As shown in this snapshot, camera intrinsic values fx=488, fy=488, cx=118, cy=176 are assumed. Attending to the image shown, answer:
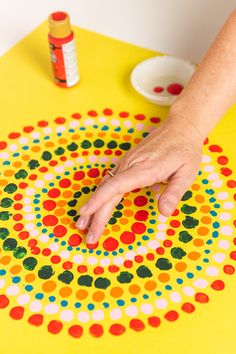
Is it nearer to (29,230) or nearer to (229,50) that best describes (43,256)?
(29,230)

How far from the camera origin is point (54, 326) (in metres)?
0.86

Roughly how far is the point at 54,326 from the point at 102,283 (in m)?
0.12

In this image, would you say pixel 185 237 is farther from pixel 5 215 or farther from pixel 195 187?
pixel 5 215

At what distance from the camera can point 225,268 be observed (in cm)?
93

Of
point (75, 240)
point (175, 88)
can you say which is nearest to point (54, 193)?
point (75, 240)

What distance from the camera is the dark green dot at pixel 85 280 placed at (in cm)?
91

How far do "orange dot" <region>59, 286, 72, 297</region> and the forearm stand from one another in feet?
1.39

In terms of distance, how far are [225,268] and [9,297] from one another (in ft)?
1.34

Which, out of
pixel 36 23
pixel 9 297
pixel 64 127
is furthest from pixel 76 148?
pixel 36 23

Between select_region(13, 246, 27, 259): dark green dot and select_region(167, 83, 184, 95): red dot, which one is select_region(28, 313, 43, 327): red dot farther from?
select_region(167, 83, 184, 95): red dot

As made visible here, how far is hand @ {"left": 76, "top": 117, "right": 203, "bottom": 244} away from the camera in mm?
945

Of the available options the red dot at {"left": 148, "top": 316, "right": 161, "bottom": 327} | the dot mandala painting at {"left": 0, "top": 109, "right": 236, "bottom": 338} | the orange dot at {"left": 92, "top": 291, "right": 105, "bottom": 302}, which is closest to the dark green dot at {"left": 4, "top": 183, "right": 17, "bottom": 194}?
the dot mandala painting at {"left": 0, "top": 109, "right": 236, "bottom": 338}

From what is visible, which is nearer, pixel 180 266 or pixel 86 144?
pixel 180 266

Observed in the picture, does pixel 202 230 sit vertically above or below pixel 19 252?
above
